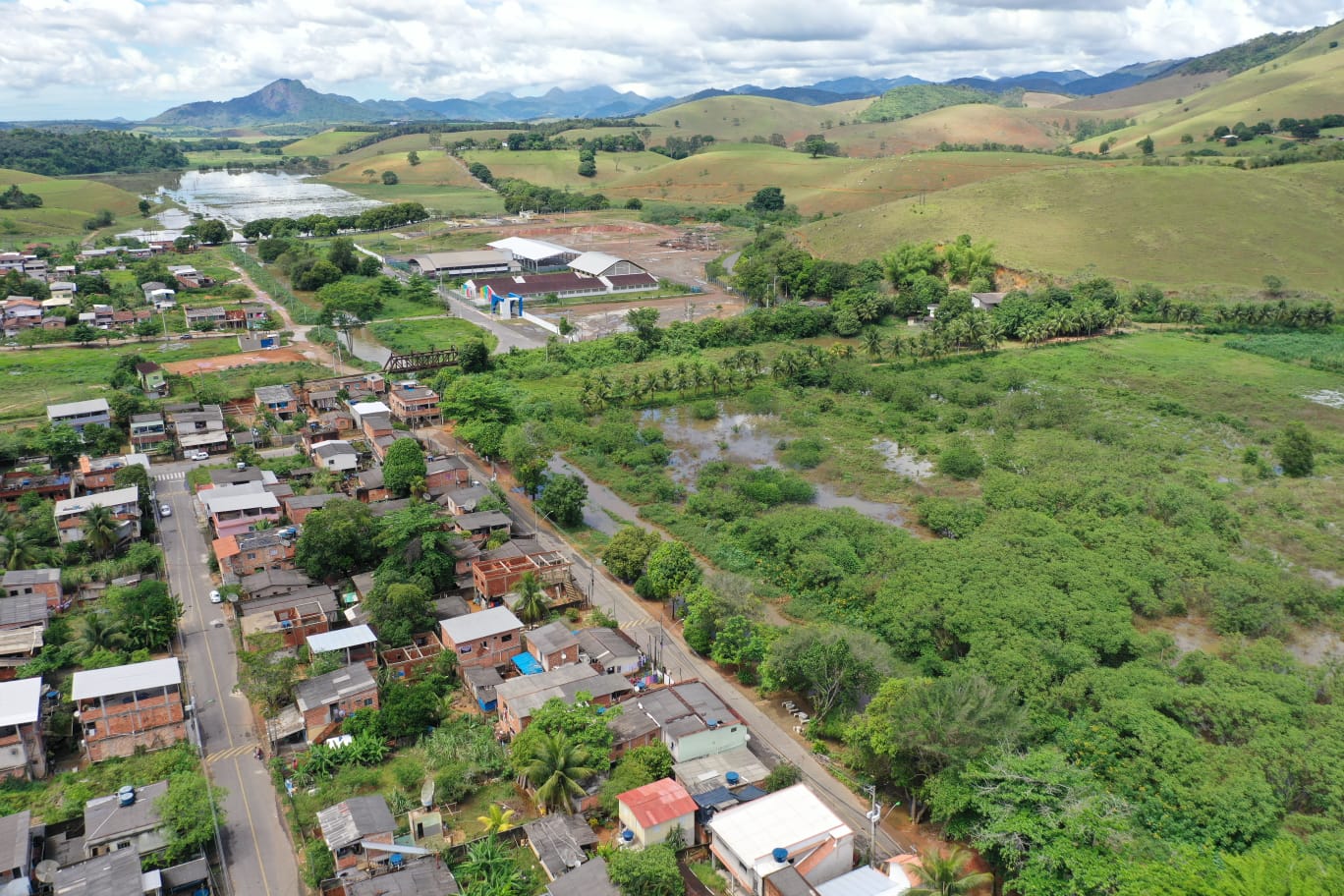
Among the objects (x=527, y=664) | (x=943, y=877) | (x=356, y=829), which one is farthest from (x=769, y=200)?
(x=356, y=829)

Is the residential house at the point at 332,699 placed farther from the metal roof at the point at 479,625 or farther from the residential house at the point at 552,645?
the residential house at the point at 552,645

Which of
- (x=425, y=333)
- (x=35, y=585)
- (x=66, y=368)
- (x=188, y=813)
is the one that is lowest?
(x=188, y=813)

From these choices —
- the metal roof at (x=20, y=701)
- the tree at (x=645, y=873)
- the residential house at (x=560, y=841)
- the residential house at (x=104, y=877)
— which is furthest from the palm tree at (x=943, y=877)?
the metal roof at (x=20, y=701)

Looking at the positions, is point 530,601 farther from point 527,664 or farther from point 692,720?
point 692,720

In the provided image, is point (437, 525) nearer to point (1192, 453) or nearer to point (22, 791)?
point (22, 791)

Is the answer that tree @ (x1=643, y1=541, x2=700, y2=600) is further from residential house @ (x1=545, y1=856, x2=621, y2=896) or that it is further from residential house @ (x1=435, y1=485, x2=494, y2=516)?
residential house @ (x1=545, y1=856, x2=621, y2=896)
